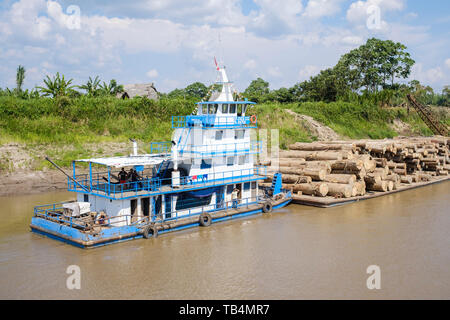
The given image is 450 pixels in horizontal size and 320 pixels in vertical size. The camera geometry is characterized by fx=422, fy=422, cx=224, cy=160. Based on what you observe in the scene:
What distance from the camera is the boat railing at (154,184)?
16.2 m

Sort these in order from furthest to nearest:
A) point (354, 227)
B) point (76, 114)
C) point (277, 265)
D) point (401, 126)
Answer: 1. point (401, 126)
2. point (76, 114)
3. point (354, 227)
4. point (277, 265)

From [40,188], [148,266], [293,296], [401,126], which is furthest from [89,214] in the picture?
[401,126]

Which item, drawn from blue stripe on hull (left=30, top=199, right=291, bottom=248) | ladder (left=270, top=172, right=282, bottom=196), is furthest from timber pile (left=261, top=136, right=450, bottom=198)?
blue stripe on hull (left=30, top=199, right=291, bottom=248)

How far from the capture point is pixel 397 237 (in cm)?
1625

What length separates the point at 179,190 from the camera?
1702cm

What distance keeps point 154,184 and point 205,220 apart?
8.44 ft

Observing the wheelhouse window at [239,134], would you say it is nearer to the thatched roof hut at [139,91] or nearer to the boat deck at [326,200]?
the boat deck at [326,200]

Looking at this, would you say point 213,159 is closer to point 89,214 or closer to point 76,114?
point 89,214

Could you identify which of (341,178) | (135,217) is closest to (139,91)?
(341,178)

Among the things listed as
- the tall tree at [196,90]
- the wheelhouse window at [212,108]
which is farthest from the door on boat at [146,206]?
the tall tree at [196,90]

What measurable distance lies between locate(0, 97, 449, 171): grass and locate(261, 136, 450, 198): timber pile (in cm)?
1180

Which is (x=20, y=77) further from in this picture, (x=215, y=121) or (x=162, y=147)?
(x=215, y=121)
